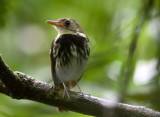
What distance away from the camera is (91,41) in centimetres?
428

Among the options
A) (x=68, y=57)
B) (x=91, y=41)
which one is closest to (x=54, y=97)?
(x=68, y=57)

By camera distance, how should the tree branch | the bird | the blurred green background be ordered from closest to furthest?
the tree branch, the blurred green background, the bird

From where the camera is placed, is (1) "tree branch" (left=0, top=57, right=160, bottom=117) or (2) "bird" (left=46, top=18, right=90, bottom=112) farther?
(2) "bird" (left=46, top=18, right=90, bottom=112)

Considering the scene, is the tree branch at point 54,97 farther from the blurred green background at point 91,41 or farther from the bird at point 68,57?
the bird at point 68,57

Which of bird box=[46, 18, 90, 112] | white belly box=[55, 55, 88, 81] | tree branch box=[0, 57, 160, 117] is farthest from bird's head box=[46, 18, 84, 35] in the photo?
tree branch box=[0, 57, 160, 117]

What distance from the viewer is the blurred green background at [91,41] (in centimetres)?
321

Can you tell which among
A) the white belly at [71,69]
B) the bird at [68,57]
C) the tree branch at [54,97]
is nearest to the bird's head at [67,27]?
the bird at [68,57]

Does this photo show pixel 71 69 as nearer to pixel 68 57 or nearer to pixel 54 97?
pixel 68 57

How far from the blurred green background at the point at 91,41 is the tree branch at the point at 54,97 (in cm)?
10

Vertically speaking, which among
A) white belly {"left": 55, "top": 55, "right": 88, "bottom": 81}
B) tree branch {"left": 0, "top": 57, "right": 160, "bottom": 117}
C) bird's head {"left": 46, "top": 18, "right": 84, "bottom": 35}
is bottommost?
tree branch {"left": 0, "top": 57, "right": 160, "bottom": 117}

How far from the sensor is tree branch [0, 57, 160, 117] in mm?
2848

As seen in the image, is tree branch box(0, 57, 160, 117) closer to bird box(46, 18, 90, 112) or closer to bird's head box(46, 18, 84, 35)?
bird box(46, 18, 90, 112)

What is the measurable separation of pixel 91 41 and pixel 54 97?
142 centimetres

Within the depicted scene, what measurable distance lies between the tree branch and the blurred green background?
104mm
